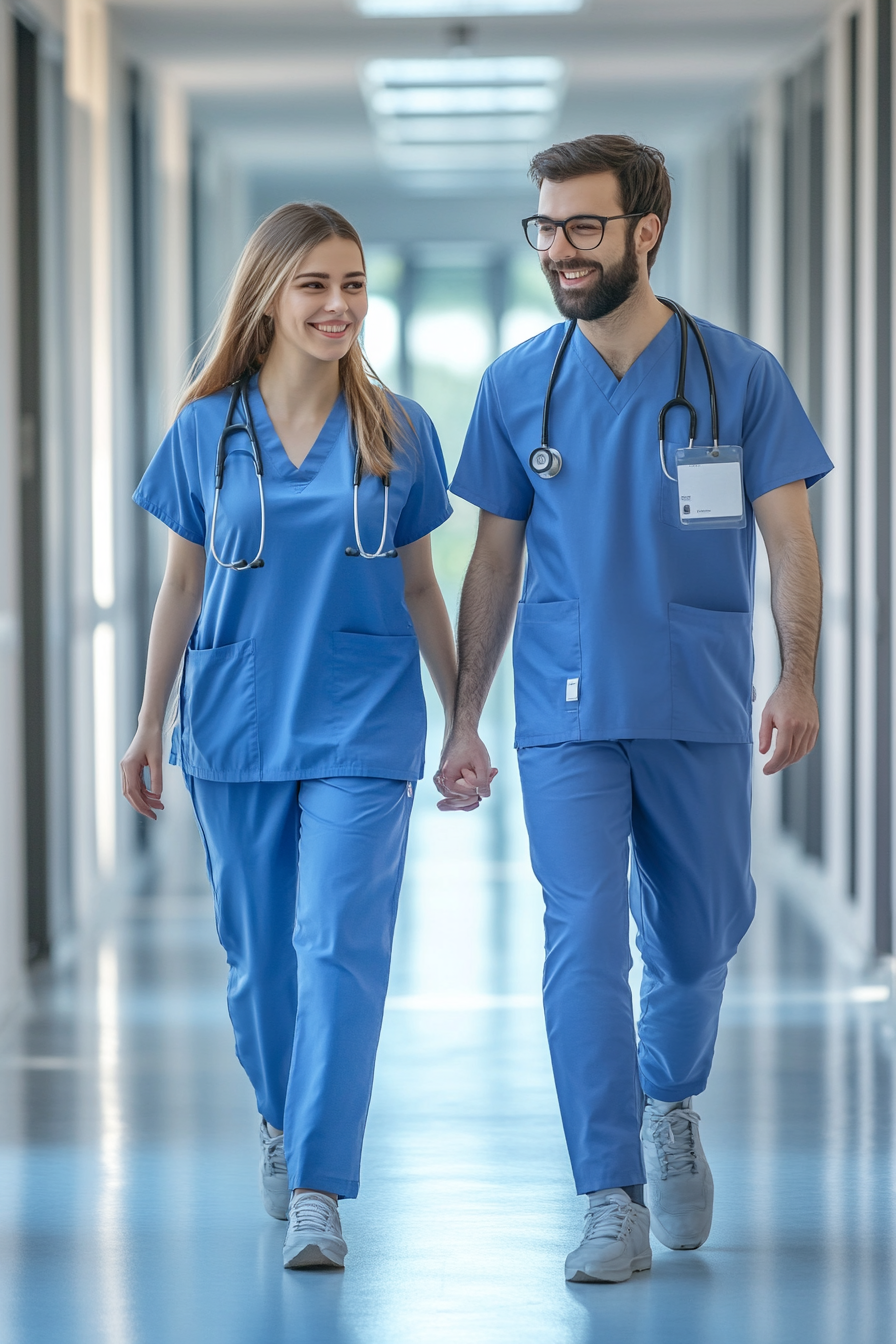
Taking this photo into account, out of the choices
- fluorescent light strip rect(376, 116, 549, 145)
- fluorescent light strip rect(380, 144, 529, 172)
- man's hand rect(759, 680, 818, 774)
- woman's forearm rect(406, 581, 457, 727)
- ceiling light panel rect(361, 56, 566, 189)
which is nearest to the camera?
man's hand rect(759, 680, 818, 774)

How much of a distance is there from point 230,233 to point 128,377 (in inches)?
143

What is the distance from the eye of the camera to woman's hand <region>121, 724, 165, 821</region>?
7.68ft

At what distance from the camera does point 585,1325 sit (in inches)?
79.7

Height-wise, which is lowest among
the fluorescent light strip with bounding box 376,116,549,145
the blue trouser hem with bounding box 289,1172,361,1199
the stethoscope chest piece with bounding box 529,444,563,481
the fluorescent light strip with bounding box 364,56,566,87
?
the blue trouser hem with bounding box 289,1172,361,1199

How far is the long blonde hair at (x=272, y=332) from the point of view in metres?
2.26

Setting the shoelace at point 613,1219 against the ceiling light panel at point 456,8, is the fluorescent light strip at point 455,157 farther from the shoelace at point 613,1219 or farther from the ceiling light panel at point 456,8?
the shoelace at point 613,1219

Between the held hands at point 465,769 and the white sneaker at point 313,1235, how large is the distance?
532mm

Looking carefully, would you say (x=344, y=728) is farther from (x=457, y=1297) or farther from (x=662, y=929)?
(x=457, y=1297)

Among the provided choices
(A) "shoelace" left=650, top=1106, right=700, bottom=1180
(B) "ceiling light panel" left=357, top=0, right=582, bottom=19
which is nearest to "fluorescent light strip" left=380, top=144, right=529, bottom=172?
(B) "ceiling light panel" left=357, top=0, right=582, bottom=19

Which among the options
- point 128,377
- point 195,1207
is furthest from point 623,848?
point 128,377

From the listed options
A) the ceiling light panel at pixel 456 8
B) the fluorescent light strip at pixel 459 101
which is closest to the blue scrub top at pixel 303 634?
the ceiling light panel at pixel 456 8

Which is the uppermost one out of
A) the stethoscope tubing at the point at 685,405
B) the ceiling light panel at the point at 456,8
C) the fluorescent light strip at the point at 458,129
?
the fluorescent light strip at the point at 458,129

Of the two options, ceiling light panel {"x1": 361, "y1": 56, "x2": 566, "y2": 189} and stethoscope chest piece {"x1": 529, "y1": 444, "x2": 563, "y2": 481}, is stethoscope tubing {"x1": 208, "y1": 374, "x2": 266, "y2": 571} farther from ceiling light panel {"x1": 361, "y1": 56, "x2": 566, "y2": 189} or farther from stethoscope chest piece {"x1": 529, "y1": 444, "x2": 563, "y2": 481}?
ceiling light panel {"x1": 361, "y1": 56, "x2": 566, "y2": 189}

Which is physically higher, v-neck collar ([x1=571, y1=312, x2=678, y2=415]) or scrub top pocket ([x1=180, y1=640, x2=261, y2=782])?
v-neck collar ([x1=571, y1=312, x2=678, y2=415])
